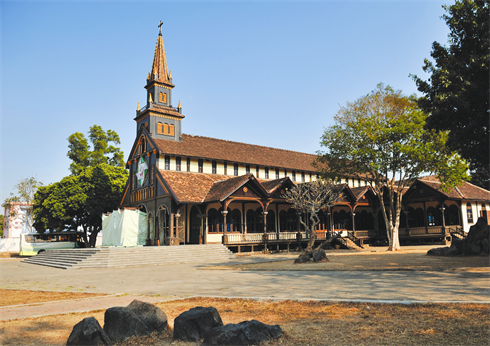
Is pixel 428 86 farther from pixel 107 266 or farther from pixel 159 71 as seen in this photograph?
pixel 159 71

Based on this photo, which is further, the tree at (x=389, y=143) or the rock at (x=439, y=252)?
the tree at (x=389, y=143)

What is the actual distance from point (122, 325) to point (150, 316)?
18.9 inches

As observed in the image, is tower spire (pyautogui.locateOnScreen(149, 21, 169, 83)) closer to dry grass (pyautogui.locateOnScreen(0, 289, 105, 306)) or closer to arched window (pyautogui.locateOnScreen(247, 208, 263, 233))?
arched window (pyautogui.locateOnScreen(247, 208, 263, 233))

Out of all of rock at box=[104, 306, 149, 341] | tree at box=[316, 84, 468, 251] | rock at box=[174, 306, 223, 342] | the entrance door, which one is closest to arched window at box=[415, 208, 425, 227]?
tree at box=[316, 84, 468, 251]

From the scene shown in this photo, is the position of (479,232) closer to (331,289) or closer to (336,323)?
(331,289)

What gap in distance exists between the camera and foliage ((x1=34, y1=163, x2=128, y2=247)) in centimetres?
3844

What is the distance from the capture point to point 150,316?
6148 millimetres

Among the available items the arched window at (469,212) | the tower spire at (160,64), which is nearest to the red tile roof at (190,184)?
the tower spire at (160,64)

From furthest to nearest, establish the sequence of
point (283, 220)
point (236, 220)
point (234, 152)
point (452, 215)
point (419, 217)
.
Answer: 1. point (419, 217)
2. point (234, 152)
3. point (452, 215)
4. point (283, 220)
5. point (236, 220)

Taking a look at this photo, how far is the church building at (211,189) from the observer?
3061 cm

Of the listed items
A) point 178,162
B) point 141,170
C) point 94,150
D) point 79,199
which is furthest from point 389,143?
point 94,150

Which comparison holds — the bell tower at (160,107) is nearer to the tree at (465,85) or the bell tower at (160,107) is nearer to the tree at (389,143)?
the tree at (389,143)

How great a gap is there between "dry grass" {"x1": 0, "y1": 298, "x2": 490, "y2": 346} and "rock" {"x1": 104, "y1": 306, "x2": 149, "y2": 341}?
15cm

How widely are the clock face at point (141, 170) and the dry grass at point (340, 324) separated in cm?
2773
